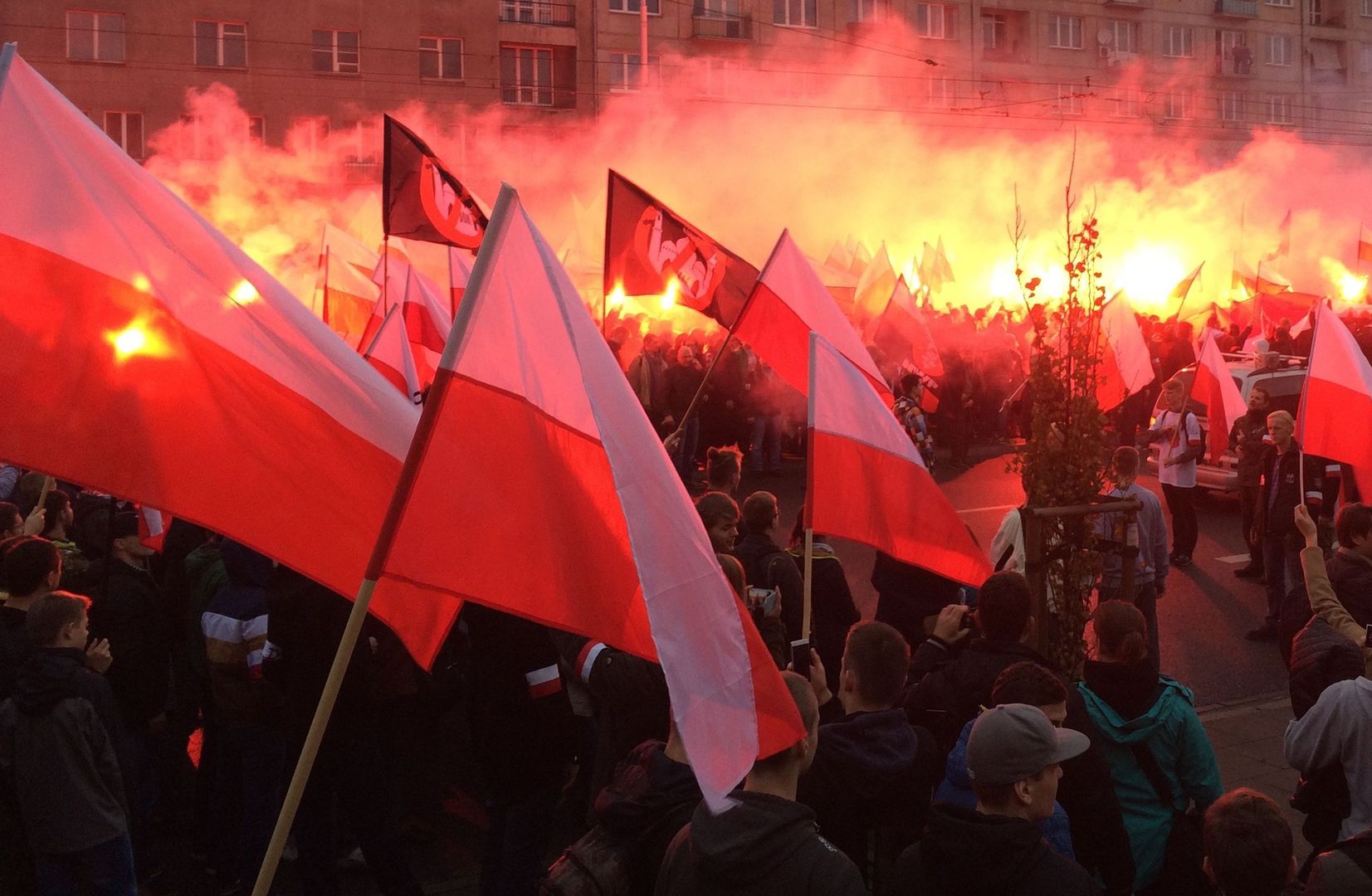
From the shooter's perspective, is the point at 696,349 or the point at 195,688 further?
the point at 696,349

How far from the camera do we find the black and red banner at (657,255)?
8.26 m

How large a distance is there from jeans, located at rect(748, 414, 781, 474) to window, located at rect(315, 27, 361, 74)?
27.0 meters

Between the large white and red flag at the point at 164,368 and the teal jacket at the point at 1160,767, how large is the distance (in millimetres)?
2268

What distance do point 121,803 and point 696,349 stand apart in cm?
1571

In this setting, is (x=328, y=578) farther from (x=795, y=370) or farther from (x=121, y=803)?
(x=795, y=370)

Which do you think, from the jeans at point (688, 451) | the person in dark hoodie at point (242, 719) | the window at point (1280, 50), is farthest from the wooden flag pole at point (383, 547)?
the window at point (1280, 50)

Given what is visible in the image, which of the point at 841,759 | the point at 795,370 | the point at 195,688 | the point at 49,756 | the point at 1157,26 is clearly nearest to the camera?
the point at 841,759

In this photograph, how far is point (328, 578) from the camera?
3.56 m

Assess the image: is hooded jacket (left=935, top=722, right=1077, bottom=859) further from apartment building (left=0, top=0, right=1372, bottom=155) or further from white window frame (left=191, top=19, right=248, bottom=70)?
white window frame (left=191, top=19, right=248, bottom=70)

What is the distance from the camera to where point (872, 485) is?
5.86 metres

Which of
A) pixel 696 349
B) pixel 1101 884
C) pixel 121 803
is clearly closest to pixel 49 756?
pixel 121 803

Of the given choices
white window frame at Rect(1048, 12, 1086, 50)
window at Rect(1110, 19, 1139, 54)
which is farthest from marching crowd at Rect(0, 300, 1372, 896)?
window at Rect(1110, 19, 1139, 54)

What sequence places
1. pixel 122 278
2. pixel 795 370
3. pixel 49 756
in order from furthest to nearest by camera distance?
pixel 795 370 → pixel 49 756 → pixel 122 278

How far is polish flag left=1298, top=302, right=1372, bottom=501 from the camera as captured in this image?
775cm
